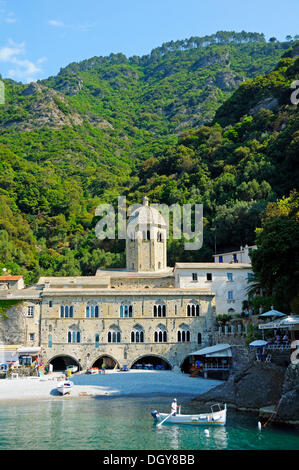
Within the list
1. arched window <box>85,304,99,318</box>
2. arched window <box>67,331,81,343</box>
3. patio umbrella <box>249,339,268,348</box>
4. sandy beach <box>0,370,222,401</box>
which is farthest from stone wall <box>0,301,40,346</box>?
patio umbrella <box>249,339,268,348</box>

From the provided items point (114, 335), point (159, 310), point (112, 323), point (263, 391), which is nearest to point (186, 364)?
point (159, 310)

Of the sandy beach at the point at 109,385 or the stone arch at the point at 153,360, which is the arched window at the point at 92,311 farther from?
the sandy beach at the point at 109,385

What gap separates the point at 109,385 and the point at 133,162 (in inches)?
3412

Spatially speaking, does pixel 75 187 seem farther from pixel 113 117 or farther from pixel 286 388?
pixel 286 388

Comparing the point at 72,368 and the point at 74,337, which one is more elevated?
the point at 74,337

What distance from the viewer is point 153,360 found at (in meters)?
47.6

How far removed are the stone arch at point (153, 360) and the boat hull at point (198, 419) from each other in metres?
17.7

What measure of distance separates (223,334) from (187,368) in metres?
5.27

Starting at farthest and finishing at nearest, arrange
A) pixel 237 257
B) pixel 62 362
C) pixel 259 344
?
pixel 237 257 → pixel 62 362 → pixel 259 344

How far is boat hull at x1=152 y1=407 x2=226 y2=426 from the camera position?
27094 mm

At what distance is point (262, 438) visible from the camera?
78.7 feet

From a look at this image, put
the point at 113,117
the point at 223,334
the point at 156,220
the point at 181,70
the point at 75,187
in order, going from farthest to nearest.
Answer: the point at 181,70 < the point at 113,117 < the point at 75,187 < the point at 156,220 < the point at 223,334

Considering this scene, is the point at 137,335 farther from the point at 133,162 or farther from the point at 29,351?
the point at 133,162

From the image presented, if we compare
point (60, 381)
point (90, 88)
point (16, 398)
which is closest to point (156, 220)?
point (60, 381)
